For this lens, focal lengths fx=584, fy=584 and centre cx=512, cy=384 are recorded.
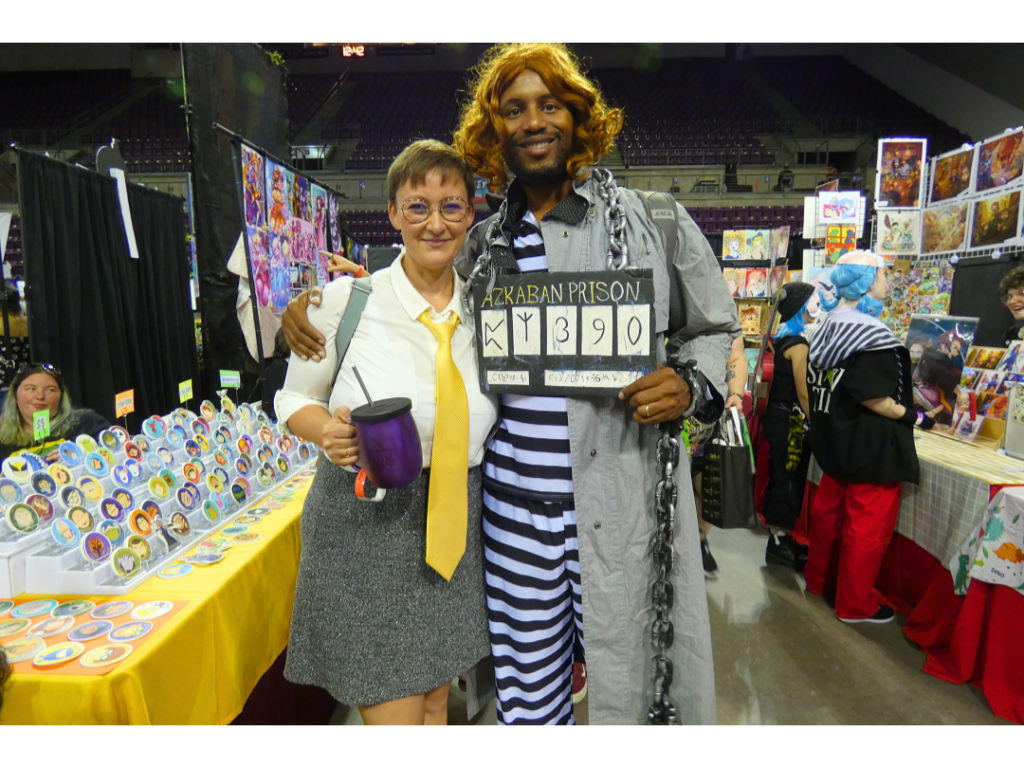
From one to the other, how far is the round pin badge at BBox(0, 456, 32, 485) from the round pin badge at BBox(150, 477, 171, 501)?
268mm

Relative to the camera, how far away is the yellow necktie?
3.82ft

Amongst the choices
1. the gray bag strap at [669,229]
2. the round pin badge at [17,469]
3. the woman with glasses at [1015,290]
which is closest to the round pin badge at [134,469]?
the round pin badge at [17,469]

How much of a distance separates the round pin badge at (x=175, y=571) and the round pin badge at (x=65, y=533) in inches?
7.5

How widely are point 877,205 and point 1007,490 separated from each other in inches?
122

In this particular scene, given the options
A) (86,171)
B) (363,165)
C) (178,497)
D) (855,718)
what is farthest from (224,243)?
(363,165)

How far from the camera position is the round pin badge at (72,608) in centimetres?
126

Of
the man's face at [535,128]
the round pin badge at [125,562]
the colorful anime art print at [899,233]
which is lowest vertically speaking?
the round pin badge at [125,562]

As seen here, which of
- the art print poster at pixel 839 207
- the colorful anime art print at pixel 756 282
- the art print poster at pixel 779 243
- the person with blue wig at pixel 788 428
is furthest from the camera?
the colorful anime art print at pixel 756 282

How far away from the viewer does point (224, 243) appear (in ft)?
10.4

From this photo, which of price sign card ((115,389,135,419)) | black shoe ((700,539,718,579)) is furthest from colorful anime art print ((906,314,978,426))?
price sign card ((115,389,135,419))

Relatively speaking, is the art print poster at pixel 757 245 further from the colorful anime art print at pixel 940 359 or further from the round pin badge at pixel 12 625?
the round pin badge at pixel 12 625

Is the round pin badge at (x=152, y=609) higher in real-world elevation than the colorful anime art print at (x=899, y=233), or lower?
lower

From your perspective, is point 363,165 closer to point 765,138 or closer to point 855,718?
point 765,138

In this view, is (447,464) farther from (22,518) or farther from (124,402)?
(124,402)
